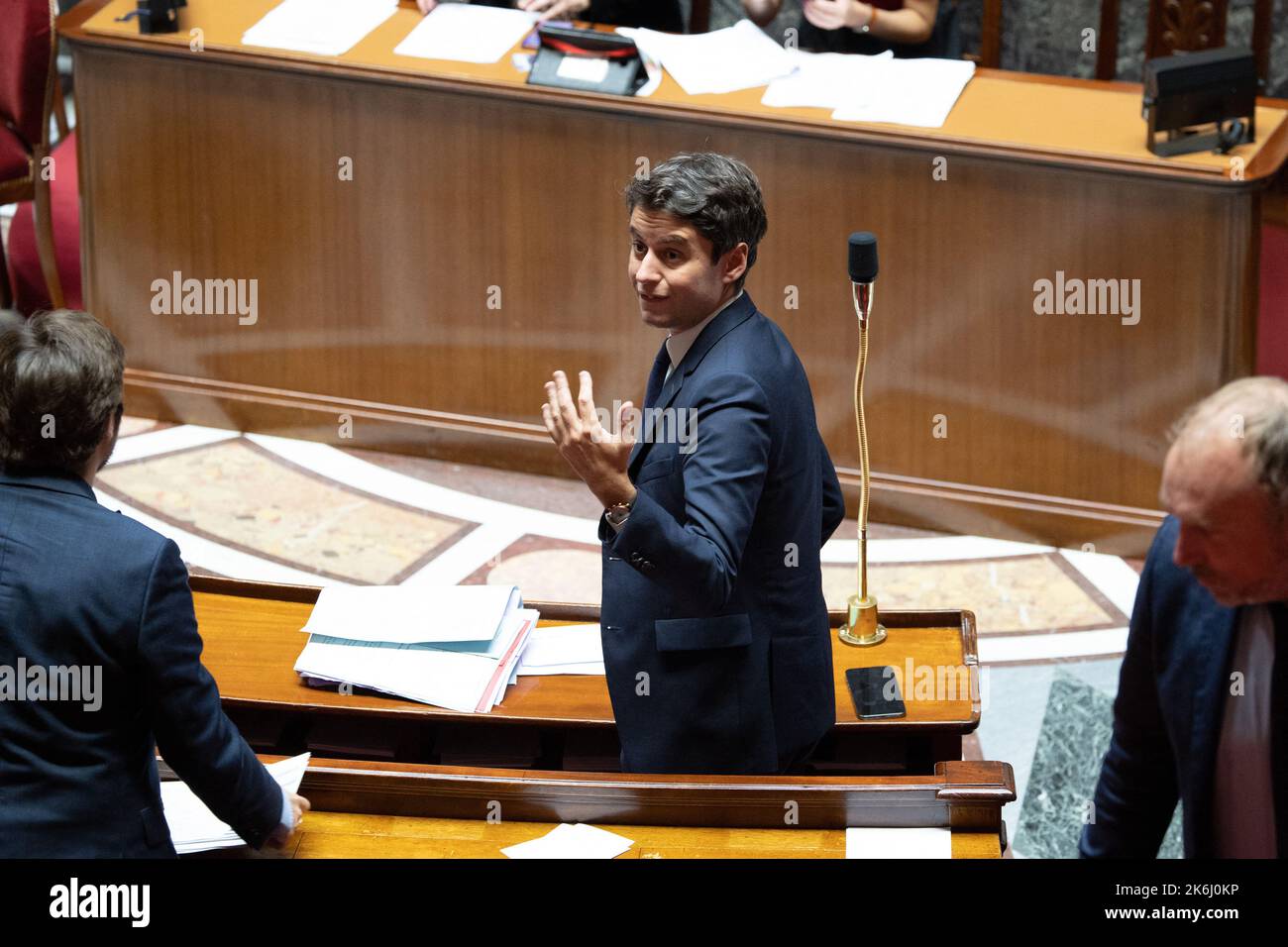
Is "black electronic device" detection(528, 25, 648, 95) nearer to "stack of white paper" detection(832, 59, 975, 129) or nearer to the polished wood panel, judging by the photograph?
"stack of white paper" detection(832, 59, 975, 129)

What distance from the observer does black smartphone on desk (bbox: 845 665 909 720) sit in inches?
116

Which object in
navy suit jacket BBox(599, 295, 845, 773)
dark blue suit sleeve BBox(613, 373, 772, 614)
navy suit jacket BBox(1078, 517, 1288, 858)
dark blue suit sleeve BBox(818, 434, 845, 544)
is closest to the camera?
navy suit jacket BBox(1078, 517, 1288, 858)

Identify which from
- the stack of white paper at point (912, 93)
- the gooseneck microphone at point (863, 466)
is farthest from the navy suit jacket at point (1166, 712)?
the stack of white paper at point (912, 93)

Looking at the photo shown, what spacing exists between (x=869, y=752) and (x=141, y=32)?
345cm

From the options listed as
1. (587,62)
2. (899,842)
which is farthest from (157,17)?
(899,842)

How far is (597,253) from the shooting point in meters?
5.09

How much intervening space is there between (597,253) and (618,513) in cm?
278

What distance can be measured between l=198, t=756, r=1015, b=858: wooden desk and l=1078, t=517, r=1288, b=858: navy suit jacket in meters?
0.29

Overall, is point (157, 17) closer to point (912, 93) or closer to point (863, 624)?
point (912, 93)

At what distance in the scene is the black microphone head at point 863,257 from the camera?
9.95 feet

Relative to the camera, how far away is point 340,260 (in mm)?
5332

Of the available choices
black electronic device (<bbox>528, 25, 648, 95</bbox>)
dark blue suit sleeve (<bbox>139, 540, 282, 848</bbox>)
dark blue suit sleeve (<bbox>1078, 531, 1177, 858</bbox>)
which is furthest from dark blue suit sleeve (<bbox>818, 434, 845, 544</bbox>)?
black electronic device (<bbox>528, 25, 648, 95</bbox>)
